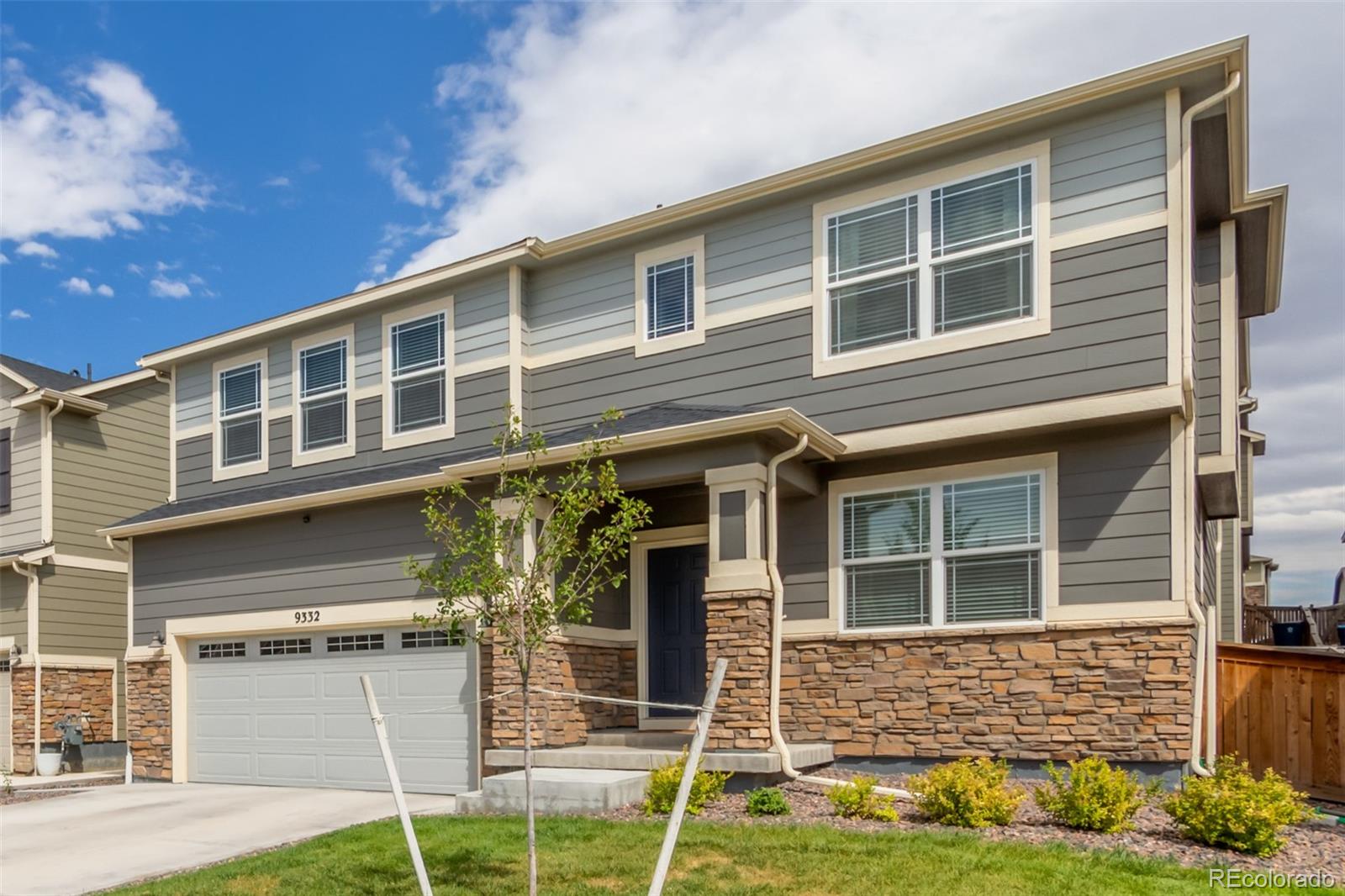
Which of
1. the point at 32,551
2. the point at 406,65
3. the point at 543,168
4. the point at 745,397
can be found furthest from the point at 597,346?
the point at 32,551

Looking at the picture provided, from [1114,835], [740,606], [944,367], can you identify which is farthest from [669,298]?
[1114,835]

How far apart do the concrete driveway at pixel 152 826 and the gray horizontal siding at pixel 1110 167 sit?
26.0 feet

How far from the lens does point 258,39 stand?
1268 cm

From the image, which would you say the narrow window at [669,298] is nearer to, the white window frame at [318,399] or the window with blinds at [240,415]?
the white window frame at [318,399]

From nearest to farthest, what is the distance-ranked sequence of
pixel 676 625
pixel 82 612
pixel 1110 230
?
pixel 1110 230, pixel 676 625, pixel 82 612

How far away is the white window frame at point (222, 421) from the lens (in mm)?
14859

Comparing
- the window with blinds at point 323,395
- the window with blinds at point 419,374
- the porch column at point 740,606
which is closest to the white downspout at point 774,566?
the porch column at point 740,606

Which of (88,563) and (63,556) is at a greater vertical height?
(63,556)

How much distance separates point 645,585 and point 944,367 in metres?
4.20

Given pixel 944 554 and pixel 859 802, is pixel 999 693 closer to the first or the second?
pixel 944 554

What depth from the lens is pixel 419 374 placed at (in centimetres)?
1343

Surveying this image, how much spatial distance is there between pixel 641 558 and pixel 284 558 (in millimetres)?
4881

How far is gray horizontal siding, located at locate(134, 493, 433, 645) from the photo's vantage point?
12.6 m

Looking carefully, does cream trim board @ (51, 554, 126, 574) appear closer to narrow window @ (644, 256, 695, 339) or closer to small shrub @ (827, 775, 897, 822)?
narrow window @ (644, 256, 695, 339)
